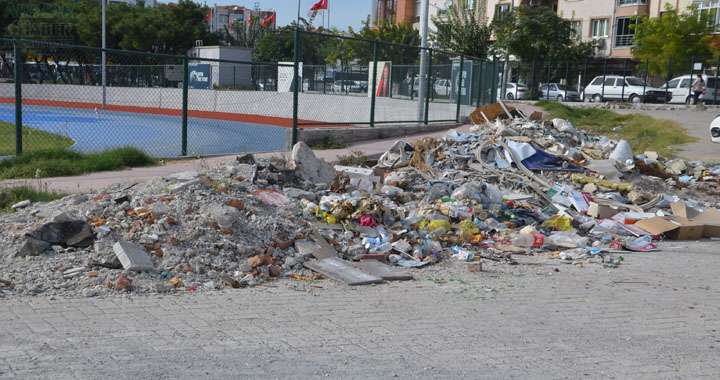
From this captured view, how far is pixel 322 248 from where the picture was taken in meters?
6.95

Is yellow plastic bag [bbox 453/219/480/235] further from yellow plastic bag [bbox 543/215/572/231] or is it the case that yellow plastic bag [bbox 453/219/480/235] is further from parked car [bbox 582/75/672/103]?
parked car [bbox 582/75/672/103]

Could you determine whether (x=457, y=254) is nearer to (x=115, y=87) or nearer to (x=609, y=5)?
(x=115, y=87)

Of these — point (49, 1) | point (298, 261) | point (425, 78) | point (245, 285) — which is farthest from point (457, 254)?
point (49, 1)

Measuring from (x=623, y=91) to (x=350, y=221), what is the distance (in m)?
33.5

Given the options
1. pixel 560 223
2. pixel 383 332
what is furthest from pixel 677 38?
pixel 383 332

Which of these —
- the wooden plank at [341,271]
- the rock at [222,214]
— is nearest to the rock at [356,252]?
the wooden plank at [341,271]

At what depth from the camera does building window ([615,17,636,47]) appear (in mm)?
50844

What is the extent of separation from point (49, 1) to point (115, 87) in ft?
113

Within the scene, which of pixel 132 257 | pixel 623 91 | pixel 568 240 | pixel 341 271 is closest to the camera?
pixel 132 257

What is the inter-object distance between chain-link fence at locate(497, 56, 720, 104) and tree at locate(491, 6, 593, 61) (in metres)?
2.01

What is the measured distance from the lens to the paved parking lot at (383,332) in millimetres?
4047

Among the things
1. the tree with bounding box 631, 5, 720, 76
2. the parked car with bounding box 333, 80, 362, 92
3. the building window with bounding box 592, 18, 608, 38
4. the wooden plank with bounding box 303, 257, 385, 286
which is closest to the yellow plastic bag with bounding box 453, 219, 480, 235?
the wooden plank with bounding box 303, 257, 385, 286

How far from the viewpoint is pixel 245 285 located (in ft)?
19.6

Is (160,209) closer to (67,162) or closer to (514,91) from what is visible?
(67,162)
